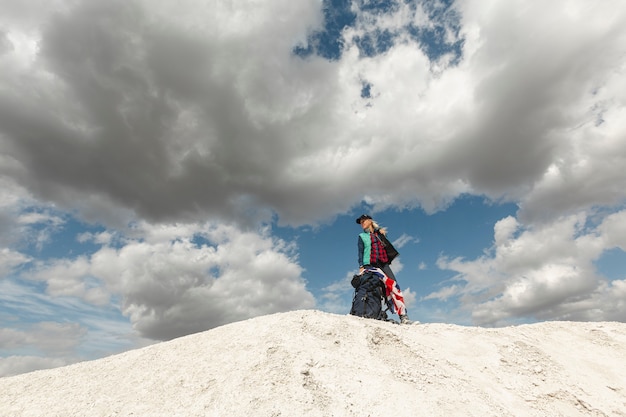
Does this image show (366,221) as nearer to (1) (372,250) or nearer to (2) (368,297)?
(1) (372,250)

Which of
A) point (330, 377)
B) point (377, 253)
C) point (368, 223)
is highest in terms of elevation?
point (368, 223)

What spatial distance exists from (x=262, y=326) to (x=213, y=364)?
1.36 meters

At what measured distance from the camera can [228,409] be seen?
5500mm

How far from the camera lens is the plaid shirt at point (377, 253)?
10928mm

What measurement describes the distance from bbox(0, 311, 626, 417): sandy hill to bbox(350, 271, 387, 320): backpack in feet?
3.84

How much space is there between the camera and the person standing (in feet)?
35.8

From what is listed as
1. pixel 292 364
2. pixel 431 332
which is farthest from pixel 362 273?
pixel 292 364

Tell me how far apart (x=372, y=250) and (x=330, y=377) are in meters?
5.36

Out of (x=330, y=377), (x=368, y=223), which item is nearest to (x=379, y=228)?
(x=368, y=223)

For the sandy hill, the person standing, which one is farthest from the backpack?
the sandy hill

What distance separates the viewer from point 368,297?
10125 mm

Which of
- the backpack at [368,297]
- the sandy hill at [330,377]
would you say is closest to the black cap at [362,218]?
the backpack at [368,297]

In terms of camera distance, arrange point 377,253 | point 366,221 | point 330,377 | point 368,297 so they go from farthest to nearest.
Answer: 1. point 366,221
2. point 377,253
3. point 368,297
4. point 330,377

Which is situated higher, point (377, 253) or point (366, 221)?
point (366, 221)
